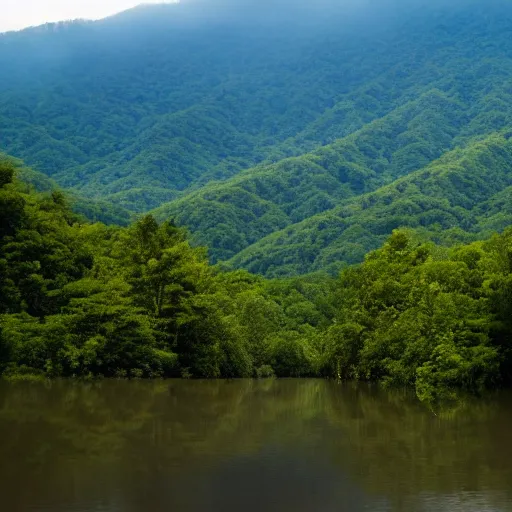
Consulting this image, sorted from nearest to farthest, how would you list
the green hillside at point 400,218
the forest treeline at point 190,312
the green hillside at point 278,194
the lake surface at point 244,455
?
the lake surface at point 244,455 < the forest treeline at point 190,312 < the green hillside at point 400,218 < the green hillside at point 278,194

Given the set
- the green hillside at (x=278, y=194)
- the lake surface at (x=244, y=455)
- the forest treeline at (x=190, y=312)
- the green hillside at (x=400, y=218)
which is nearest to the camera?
the lake surface at (x=244, y=455)

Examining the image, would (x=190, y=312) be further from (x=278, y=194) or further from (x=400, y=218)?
(x=278, y=194)

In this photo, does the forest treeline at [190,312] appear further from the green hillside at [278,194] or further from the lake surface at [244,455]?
the green hillside at [278,194]

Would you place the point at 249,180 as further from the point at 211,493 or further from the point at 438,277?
the point at 211,493

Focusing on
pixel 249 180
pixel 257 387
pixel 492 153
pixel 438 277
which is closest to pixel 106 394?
pixel 257 387

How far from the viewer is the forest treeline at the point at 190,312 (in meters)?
32.0

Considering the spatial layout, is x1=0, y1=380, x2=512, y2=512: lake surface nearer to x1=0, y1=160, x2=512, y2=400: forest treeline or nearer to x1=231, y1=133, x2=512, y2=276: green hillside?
x1=0, y1=160, x2=512, y2=400: forest treeline

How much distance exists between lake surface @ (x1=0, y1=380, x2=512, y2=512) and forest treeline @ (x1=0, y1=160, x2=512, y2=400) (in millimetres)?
4955

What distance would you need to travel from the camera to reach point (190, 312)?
3931 centimetres

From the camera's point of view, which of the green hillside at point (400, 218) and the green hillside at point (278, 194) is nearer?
the green hillside at point (400, 218)

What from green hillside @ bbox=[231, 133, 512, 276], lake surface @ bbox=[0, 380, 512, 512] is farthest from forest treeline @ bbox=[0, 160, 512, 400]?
green hillside @ bbox=[231, 133, 512, 276]

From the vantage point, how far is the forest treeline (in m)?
32.0

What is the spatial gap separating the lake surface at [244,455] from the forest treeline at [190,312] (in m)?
4.96

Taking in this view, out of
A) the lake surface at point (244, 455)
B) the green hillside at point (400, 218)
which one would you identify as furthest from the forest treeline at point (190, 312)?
the green hillside at point (400, 218)
